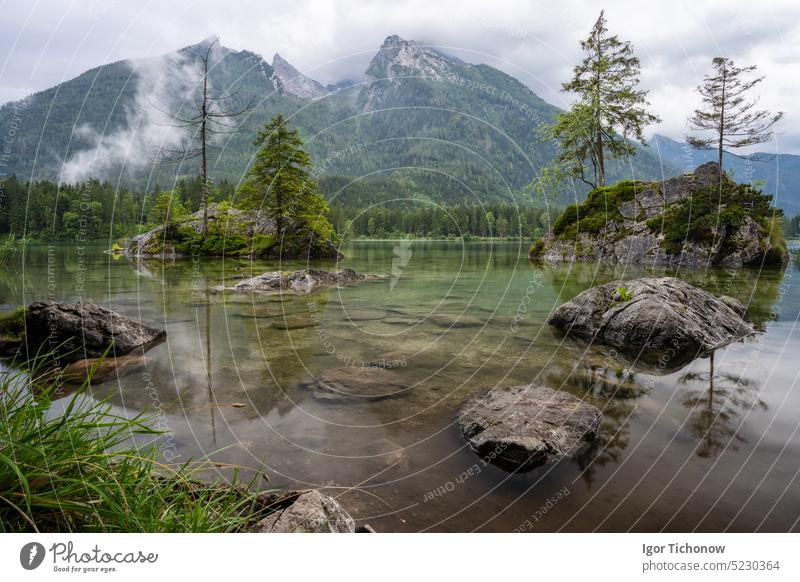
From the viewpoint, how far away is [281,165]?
31016 millimetres

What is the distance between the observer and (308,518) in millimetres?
2701

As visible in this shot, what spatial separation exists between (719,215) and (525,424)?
30381 mm

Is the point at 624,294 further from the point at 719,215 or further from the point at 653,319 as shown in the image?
the point at 719,215

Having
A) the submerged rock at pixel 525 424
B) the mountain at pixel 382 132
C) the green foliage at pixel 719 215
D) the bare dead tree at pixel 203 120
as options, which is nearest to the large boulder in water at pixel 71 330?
the bare dead tree at pixel 203 120

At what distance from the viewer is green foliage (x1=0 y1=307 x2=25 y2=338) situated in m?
7.92

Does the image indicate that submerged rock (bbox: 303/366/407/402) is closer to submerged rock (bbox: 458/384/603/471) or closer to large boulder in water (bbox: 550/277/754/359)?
submerged rock (bbox: 458/384/603/471)

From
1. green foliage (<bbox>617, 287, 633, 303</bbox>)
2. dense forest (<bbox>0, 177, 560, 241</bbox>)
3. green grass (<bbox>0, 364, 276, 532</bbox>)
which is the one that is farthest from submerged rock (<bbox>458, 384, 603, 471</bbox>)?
dense forest (<bbox>0, 177, 560, 241</bbox>)

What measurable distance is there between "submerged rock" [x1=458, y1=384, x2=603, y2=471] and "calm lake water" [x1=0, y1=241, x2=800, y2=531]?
0.52ft

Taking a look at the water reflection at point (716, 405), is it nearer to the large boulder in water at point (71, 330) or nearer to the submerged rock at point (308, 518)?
the submerged rock at point (308, 518)

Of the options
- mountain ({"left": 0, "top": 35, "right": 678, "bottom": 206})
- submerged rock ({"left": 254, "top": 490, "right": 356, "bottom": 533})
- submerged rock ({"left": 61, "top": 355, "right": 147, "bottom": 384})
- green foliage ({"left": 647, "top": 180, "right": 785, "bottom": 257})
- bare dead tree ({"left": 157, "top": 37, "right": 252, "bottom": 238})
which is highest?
mountain ({"left": 0, "top": 35, "right": 678, "bottom": 206})

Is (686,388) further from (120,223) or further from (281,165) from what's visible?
(120,223)

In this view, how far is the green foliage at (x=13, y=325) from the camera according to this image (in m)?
7.92

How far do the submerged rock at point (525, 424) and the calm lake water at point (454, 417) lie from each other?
16 centimetres
